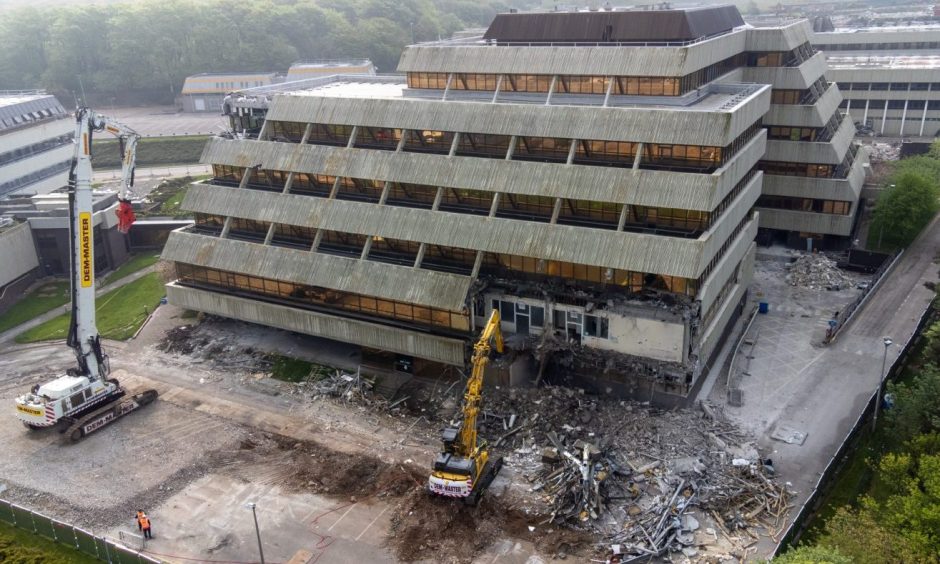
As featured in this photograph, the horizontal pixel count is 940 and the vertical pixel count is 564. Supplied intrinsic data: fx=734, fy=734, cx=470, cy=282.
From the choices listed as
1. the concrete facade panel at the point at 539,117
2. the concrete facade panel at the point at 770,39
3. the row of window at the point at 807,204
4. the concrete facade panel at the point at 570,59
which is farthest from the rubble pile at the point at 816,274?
the concrete facade panel at the point at 570,59

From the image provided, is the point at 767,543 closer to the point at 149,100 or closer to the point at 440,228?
the point at 440,228

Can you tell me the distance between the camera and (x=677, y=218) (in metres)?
47.9

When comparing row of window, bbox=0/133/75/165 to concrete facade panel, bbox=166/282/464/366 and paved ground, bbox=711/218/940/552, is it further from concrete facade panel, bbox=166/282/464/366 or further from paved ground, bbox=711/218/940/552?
paved ground, bbox=711/218/940/552

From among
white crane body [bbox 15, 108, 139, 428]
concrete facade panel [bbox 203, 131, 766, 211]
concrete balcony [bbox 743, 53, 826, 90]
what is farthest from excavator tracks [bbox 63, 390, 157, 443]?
concrete balcony [bbox 743, 53, 826, 90]

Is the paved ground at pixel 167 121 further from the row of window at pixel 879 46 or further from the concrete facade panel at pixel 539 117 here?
the row of window at pixel 879 46

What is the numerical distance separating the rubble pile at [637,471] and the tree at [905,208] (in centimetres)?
3578

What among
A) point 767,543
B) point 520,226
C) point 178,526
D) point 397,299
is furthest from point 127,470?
point 767,543

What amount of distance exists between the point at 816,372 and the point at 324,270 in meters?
36.3

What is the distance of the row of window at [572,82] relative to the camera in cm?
5400

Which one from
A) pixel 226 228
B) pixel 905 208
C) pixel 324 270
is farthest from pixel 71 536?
pixel 905 208

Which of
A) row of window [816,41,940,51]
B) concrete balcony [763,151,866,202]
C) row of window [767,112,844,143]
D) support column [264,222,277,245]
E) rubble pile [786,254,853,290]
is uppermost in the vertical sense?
row of window [816,41,940,51]

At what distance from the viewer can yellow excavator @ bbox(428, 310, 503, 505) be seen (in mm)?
39031

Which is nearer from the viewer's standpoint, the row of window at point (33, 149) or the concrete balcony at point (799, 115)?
the concrete balcony at point (799, 115)

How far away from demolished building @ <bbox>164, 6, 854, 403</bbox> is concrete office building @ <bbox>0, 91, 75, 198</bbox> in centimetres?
3930
